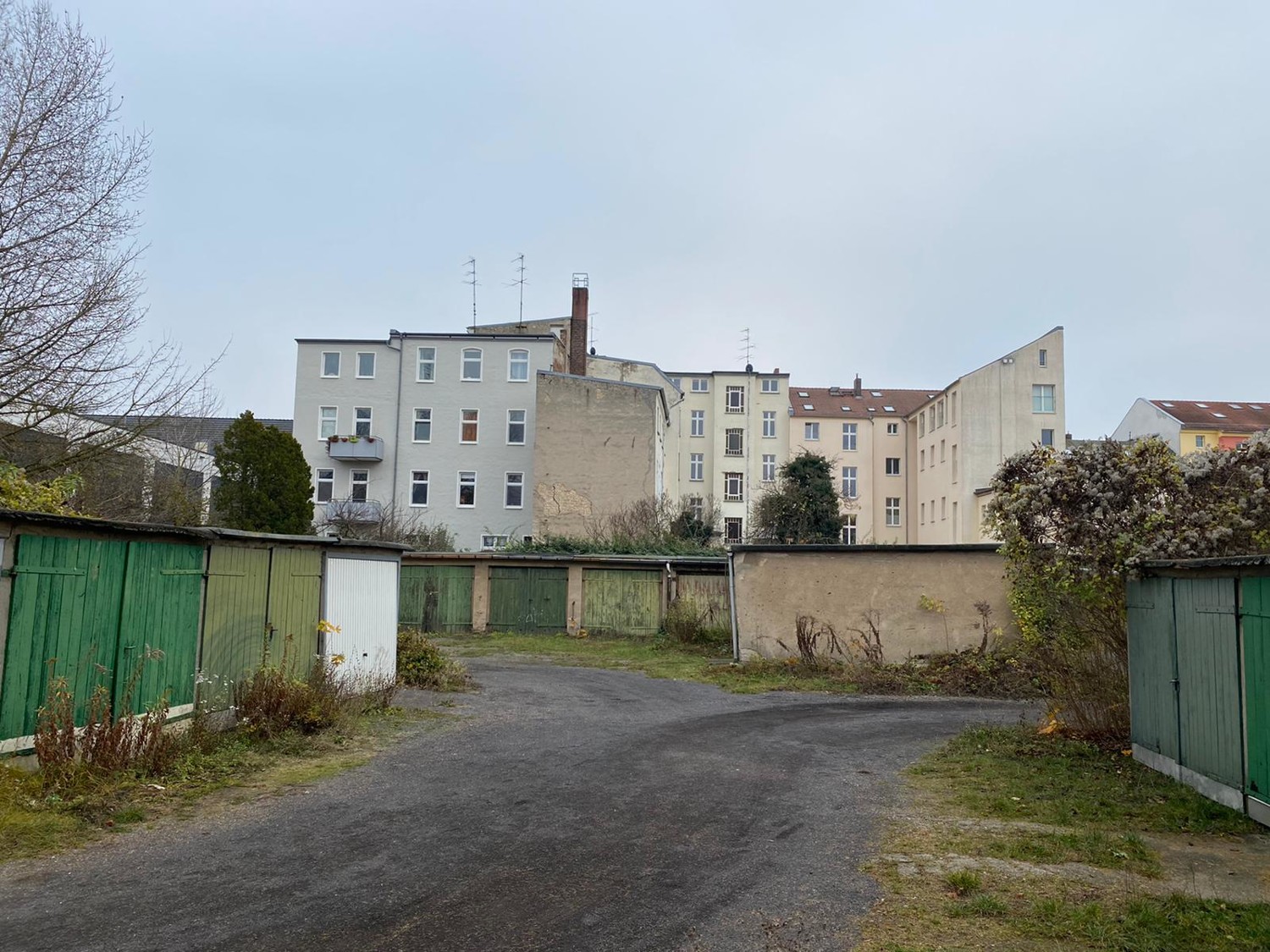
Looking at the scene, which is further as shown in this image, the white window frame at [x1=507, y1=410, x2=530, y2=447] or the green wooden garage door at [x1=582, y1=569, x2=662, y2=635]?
the white window frame at [x1=507, y1=410, x2=530, y2=447]

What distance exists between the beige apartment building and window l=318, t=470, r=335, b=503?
26042 millimetres

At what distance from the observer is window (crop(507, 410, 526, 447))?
154ft

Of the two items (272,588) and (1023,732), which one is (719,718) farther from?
(272,588)

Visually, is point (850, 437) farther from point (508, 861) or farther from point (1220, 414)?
point (508, 861)

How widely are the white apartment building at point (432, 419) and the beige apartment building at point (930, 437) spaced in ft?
59.1

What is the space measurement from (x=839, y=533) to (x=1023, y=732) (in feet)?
120

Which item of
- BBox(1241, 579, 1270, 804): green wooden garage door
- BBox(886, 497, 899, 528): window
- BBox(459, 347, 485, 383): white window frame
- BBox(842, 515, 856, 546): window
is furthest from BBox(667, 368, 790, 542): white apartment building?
BBox(1241, 579, 1270, 804): green wooden garage door

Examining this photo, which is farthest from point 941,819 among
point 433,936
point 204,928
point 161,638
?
point 161,638

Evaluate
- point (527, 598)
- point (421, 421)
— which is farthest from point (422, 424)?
point (527, 598)

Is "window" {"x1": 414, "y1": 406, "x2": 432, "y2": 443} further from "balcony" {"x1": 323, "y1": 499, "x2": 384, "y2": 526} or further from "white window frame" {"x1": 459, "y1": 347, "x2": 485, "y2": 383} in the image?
"balcony" {"x1": 323, "y1": 499, "x2": 384, "y2": 526}

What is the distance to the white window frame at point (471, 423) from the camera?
4694cm

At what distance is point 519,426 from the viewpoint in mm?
47031

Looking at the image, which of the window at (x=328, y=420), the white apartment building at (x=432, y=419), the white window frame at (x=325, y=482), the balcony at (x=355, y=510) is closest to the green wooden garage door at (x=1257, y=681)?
the balcony at (x=355, y=510)

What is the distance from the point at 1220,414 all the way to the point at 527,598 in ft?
138
